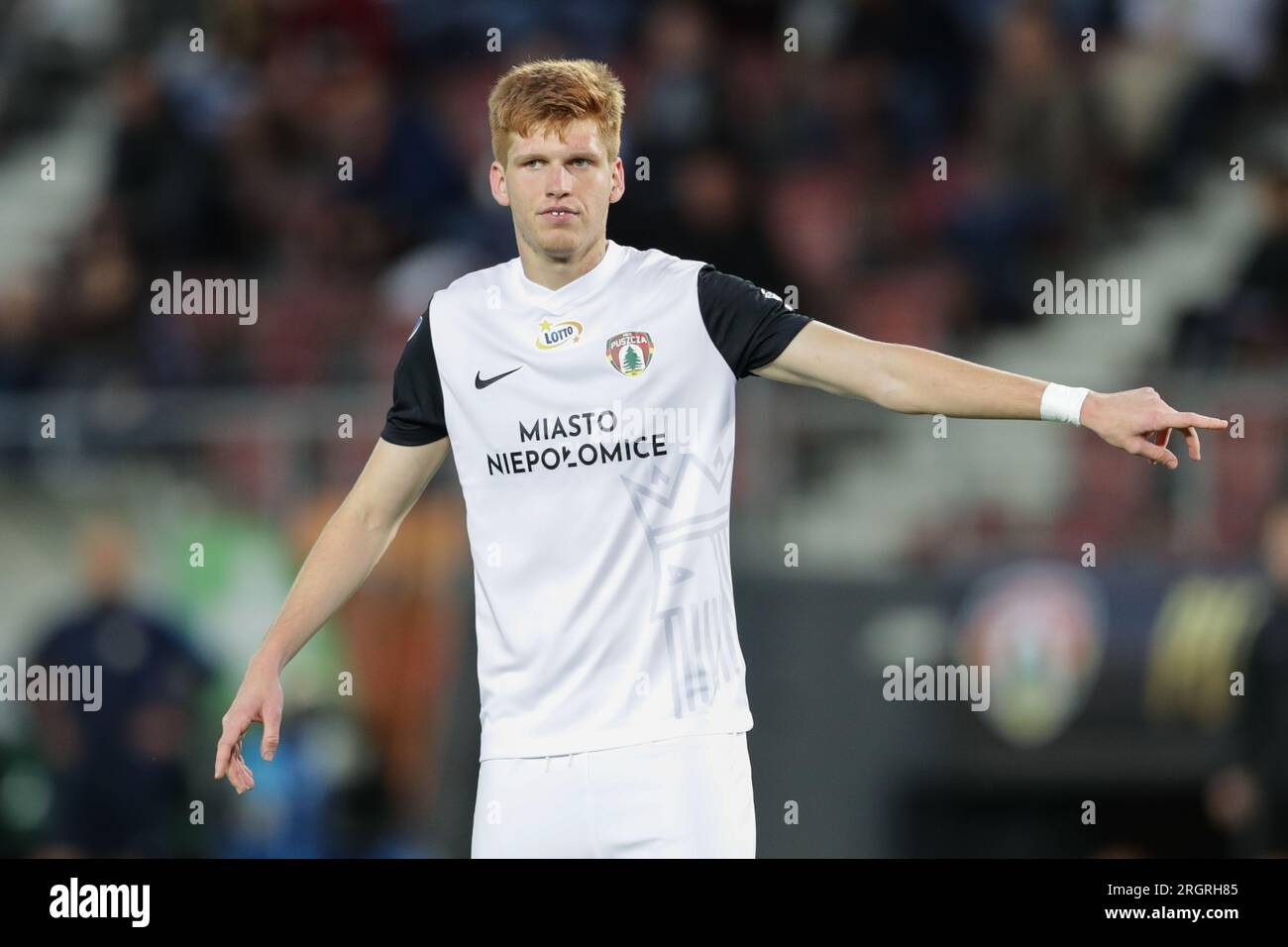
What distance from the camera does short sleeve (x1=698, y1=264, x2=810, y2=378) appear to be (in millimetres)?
4664

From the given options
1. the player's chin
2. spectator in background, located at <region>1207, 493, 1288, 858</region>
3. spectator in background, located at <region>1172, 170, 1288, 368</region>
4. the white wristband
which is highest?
spectator in background, located at <region>1172, 170, 1288, 368</region>

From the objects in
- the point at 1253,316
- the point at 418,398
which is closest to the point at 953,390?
the point at 418,398

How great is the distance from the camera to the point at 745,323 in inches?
185

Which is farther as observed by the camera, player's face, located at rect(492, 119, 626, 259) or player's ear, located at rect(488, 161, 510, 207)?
player's ear, located at rect(488, 161, 510, 207)

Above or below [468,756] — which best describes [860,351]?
above

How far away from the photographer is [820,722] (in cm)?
832

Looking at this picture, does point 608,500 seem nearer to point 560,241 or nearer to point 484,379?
point 484,379

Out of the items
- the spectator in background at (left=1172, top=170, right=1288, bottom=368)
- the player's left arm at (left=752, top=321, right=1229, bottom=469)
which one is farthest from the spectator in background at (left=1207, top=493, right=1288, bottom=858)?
the player's left arm at (left=752, top=321, right=1229, bottom=469)

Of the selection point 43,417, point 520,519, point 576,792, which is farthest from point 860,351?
point 43,417

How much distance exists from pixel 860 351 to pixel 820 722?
396 centimetres

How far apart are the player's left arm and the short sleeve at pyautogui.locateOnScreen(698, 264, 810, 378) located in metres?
0.03

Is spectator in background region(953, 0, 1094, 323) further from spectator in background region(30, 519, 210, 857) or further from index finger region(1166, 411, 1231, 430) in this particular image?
index finger region(1166, 411, 1231, 430)

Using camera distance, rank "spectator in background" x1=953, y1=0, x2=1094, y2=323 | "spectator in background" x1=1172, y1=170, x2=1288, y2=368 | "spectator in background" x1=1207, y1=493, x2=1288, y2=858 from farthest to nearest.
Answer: "spectator in background" x1=953, y1=0, x2=1094, y2=323, "spectator in background" x1=1172, y1=170, x2=1288, y2=368, "spectator in background" x1=1207, y1=493, x2=1288, y2=858
